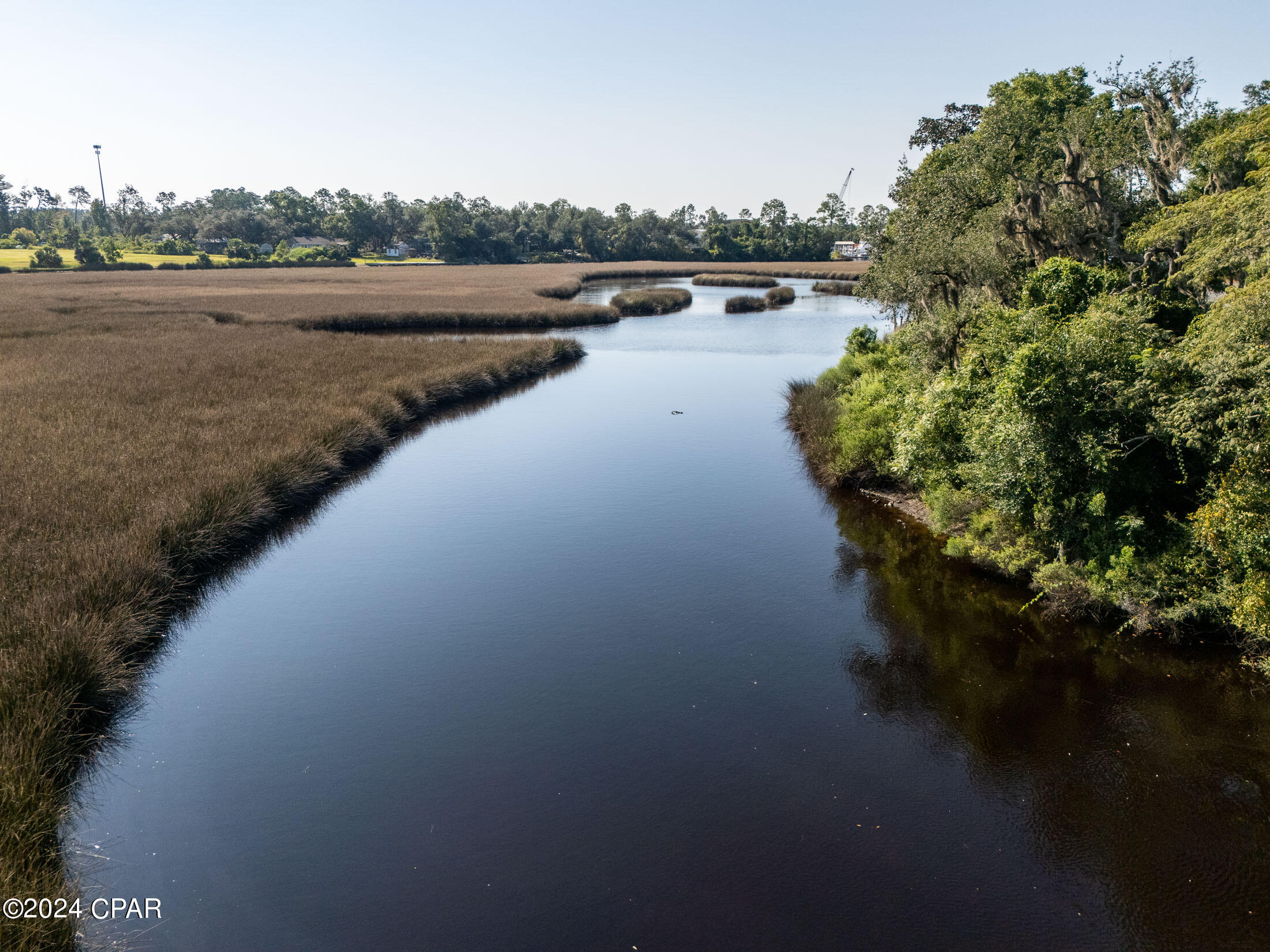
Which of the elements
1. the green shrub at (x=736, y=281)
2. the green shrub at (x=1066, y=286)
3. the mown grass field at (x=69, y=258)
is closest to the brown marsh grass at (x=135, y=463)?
the green shrub at (x=1066, y=286)

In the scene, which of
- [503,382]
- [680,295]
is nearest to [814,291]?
[680,295]

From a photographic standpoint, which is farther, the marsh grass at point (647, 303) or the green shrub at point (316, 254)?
the green shrub at point (316, 254)

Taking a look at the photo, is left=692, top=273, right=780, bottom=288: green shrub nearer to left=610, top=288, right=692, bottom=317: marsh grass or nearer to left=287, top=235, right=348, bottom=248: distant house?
left=610, top=288, right=692, bottom=317: marsh grass

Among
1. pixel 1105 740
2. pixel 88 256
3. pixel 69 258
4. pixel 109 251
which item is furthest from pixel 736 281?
pixel 69 258

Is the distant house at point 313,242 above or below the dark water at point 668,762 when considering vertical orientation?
above

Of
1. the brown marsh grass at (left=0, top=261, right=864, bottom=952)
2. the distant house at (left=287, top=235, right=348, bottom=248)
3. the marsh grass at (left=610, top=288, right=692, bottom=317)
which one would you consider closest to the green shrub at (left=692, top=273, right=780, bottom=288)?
the marsh grass at (left=610, top=288, right=692, bottom=317)

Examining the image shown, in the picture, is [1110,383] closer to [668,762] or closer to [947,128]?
[668,762]

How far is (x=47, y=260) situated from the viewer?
3273 inches

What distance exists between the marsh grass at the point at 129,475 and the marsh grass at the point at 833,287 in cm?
4594

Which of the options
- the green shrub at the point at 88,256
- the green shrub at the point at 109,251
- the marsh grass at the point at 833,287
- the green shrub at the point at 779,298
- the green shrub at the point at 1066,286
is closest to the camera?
the green shrub at the point at 1066,286

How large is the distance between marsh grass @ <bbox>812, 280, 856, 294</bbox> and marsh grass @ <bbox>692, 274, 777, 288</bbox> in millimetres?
4245

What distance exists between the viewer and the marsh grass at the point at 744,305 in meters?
56.6

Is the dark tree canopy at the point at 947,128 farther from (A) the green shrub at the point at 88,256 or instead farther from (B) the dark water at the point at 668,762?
(A) the green shrub at the point at 88,256

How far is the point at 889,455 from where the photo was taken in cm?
1834
